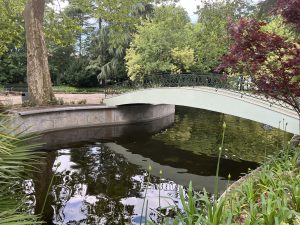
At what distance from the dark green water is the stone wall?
641mm

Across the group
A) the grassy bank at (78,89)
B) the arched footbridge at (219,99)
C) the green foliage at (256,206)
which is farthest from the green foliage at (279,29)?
the grassy bank at (78,89)

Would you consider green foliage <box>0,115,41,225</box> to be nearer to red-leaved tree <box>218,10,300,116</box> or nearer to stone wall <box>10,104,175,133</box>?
red-leaved tree <box>218,10,300,116</box>

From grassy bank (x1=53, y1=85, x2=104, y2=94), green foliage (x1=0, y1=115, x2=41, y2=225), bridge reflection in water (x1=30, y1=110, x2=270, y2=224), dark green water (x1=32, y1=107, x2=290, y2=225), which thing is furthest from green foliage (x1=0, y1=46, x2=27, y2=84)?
green foliage (x1=0, y1=115, x2=41, y2=225)

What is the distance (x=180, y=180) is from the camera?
1015 centimetres

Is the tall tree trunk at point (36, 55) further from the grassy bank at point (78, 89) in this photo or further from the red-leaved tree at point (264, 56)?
the grassy bank at point (78, 89)

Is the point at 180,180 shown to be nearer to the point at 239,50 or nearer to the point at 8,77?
the point at 239,50

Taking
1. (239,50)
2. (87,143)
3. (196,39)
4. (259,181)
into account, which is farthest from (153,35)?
(259,181)

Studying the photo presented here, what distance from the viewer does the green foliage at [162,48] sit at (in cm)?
2303

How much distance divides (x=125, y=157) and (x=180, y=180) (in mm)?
3175

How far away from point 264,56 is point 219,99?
5.85 meters

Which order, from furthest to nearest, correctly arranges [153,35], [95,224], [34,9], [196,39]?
[196,39] → [153,35] → [34,9] → [95,224]

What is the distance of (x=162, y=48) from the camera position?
76.4ft

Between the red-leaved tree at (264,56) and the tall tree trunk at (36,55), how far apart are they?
12.0 meters

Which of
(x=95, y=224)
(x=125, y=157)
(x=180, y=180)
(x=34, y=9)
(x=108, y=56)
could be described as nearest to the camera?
(x=95, y=224)
